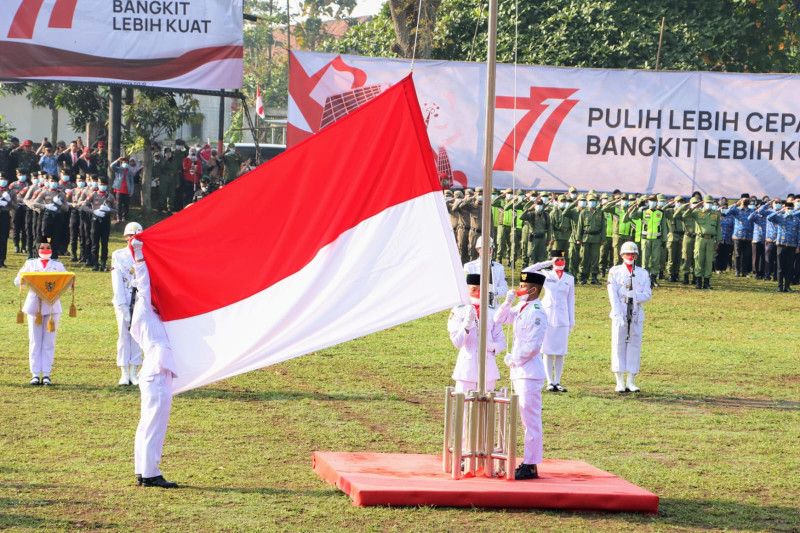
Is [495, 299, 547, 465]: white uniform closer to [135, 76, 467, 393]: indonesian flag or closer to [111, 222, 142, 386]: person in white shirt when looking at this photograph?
[135, 76, 467, 393]: indonesian flag

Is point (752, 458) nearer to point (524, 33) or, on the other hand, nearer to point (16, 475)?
point (16, 475)

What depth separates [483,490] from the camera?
1173cm

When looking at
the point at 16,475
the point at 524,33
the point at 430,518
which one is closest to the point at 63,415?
the point at 16,475

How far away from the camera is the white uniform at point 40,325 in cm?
1781

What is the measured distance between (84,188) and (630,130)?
44.1 feet

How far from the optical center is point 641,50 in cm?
3991

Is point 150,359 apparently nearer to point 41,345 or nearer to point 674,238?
point 41,345

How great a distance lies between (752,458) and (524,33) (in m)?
27.4

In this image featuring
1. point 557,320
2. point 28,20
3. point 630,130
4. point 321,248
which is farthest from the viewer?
point 28,20

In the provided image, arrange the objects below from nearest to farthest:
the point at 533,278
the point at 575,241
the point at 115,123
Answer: the point at 533,278, the point at 575,241, the point at 115,123

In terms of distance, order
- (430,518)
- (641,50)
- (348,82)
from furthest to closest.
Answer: (641,50) < (348,82) < (430,518)

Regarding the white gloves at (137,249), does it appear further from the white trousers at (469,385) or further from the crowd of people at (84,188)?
the crowd of people at (84,188)

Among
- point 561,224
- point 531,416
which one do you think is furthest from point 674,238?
point 531,416

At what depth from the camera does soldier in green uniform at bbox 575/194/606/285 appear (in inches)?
1298
